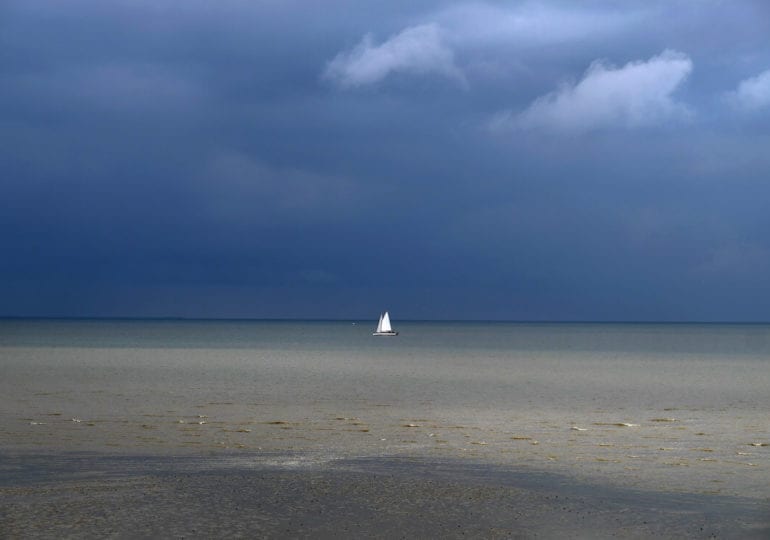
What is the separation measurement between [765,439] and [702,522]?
13587 millimetres

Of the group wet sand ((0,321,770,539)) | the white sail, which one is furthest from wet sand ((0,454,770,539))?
the white sail

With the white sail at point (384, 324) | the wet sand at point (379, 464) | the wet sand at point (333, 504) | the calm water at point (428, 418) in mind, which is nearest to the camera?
the wet sand at point (333, 504)

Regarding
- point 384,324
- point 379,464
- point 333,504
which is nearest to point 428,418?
point 379,464

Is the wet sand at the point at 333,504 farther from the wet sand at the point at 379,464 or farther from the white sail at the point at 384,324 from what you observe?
the white sail at the point at 384,324

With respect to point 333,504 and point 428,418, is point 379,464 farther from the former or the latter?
point 428,418

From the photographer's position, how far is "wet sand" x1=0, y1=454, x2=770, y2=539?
14.8 m

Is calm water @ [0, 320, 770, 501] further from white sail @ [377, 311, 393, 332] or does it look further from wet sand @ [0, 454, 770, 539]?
white sail @ [377, 311, 393, 332]

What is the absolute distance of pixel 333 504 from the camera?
1675cm

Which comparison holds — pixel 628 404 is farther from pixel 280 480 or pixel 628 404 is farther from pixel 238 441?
pixel 280 480

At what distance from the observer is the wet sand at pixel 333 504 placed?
1482 cm

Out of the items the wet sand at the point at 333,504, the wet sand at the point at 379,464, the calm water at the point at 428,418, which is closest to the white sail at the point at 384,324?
the calm water at the point at 428,418

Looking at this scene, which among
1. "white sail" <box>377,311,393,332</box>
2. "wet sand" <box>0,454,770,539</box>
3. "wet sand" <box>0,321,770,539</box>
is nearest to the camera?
"wet sand" <box>0,454,770,539</box>

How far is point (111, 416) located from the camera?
1310 inches

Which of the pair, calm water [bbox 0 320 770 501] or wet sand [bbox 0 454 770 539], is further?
calm water [bbox 0 320 770 501]
